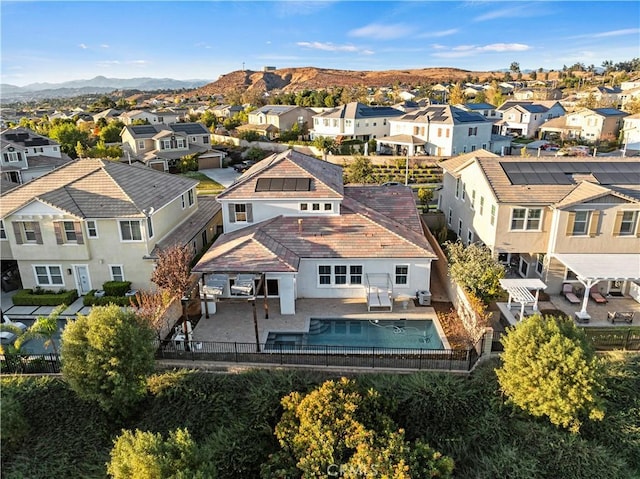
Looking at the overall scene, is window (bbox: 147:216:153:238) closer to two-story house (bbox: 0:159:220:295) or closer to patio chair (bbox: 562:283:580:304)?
two-story house (bbox: 0:159:220:295)

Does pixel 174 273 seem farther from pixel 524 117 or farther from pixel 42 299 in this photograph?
pixel 524 117

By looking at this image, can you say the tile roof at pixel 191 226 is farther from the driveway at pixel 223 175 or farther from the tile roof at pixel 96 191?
the driveway at pixel 223 175

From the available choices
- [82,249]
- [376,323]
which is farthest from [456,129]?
[82,249]

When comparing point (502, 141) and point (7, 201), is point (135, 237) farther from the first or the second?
point (502, 141)

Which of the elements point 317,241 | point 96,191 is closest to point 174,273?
point 317,241

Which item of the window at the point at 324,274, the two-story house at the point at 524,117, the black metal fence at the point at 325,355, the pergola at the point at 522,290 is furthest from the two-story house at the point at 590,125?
the black metal fence at the point at 325,355

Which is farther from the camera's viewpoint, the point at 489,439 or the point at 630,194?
the point at 630,194

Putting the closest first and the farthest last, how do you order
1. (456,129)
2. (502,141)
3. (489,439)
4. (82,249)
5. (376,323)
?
1. (489,439)
2. (376,323)
3. (82,249)
4. (456,129)
5. (502,141)
